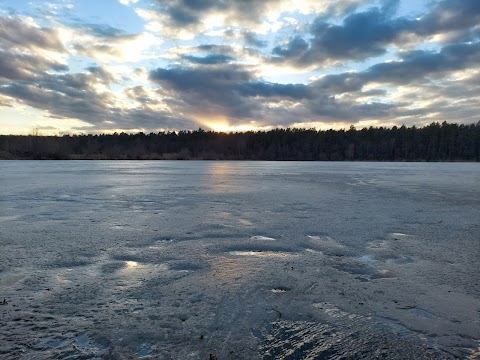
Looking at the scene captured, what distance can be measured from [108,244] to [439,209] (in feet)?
29.7

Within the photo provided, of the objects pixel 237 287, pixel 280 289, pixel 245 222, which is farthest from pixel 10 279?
→ pixel 245 222

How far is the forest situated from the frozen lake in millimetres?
73149

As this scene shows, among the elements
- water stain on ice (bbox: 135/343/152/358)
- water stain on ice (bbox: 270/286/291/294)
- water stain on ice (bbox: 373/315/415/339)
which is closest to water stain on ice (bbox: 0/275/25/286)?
water stain on ice (bbox: 135/343/152/358)

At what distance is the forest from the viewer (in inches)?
3415

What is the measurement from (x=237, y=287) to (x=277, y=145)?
329ft

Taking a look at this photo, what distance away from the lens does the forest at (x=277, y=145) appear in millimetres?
86750

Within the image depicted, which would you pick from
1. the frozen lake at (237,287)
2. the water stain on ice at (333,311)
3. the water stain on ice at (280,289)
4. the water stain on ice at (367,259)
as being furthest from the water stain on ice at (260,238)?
the water stain on ice at (333,311)

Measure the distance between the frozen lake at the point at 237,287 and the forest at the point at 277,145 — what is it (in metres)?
73.1

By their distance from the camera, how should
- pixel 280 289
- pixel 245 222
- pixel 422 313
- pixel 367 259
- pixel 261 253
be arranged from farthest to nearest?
pixel 245 222 < pixel 261 253 < pixel 367 259 < pixel 280 289 < pixel 422 313

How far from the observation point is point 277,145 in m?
103

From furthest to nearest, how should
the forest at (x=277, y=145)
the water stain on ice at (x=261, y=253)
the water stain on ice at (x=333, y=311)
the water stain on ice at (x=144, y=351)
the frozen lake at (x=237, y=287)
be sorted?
the forest at (x=277, y=145), the water stain on ice at (x=261, y=253), the water stain on ice at (x=333, y=311), the frozen lake at (x=237, y=287), the water stain on ice at (x=144, y=351)

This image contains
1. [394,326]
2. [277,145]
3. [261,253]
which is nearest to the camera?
[394,326]

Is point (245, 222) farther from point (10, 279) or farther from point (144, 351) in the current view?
point (144, 351)

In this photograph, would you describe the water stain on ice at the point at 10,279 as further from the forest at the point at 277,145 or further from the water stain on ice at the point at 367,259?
the forest at the point at 277,145
